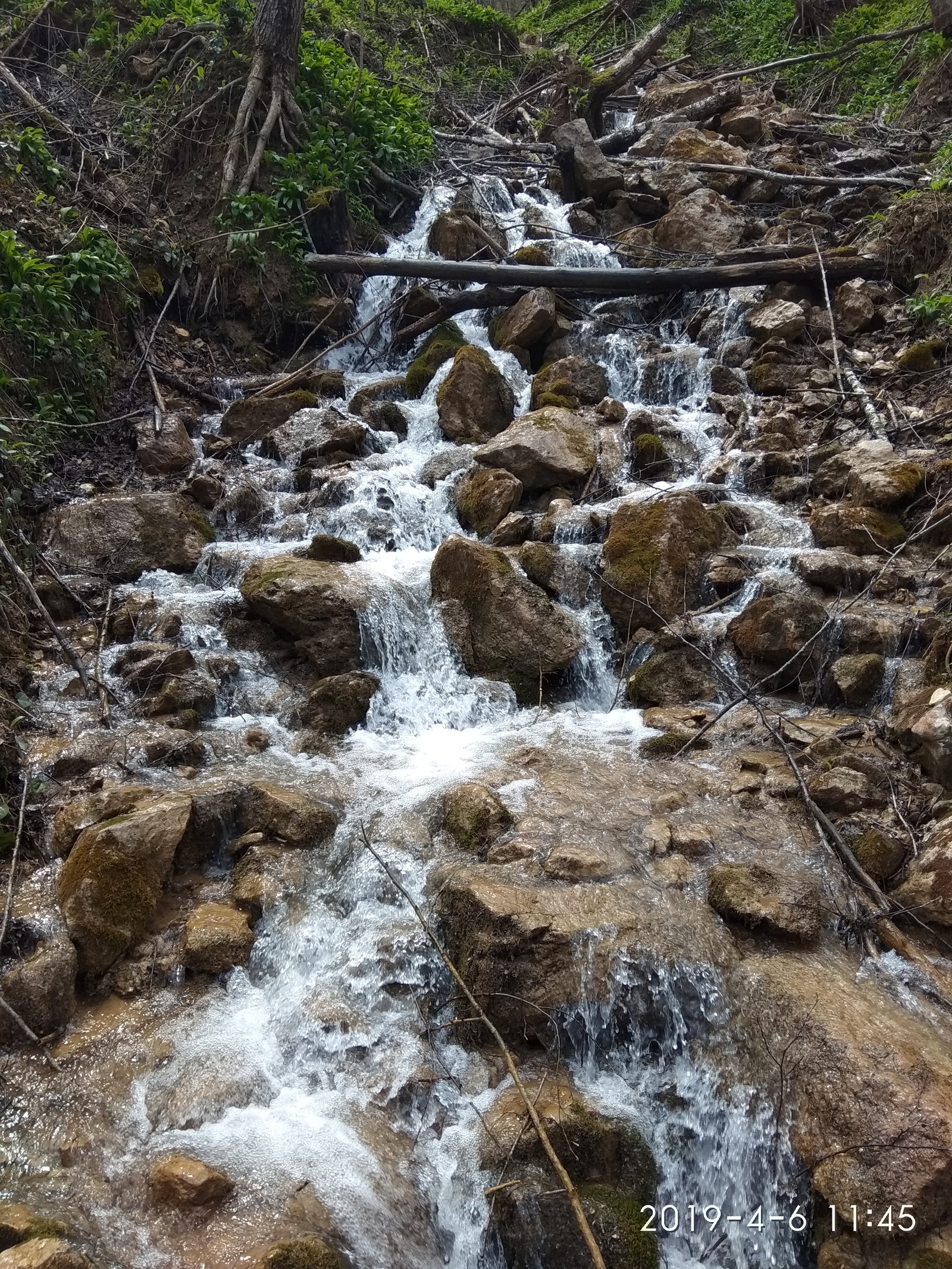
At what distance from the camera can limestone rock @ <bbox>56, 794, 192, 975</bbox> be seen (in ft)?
11.7

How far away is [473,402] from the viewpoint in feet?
29.4

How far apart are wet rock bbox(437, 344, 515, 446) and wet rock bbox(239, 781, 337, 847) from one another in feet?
17.7

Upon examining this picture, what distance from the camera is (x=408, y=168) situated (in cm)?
1245

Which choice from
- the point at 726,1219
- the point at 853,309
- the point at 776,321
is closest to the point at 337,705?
the point at 726,1219

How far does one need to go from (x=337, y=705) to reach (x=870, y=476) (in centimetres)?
459

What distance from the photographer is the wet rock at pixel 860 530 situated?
6.13 meters

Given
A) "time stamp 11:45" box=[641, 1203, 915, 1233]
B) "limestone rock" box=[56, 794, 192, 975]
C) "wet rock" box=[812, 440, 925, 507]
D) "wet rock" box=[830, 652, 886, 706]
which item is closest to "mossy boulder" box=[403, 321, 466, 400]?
"wet rock" box=[812, 440, 925, 507]

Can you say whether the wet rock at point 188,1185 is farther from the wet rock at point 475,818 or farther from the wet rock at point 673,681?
the wet rock at point 673,681

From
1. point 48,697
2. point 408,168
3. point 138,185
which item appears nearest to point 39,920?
point 48,697

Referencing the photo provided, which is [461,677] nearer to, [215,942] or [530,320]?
[215,942]

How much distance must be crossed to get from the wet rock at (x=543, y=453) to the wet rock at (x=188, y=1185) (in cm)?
611

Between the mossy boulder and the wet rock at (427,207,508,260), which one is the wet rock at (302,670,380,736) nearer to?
the mossy boulder

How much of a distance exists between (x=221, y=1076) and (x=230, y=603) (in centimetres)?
394

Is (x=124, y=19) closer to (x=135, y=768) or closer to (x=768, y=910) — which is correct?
(x=135, y=768)
